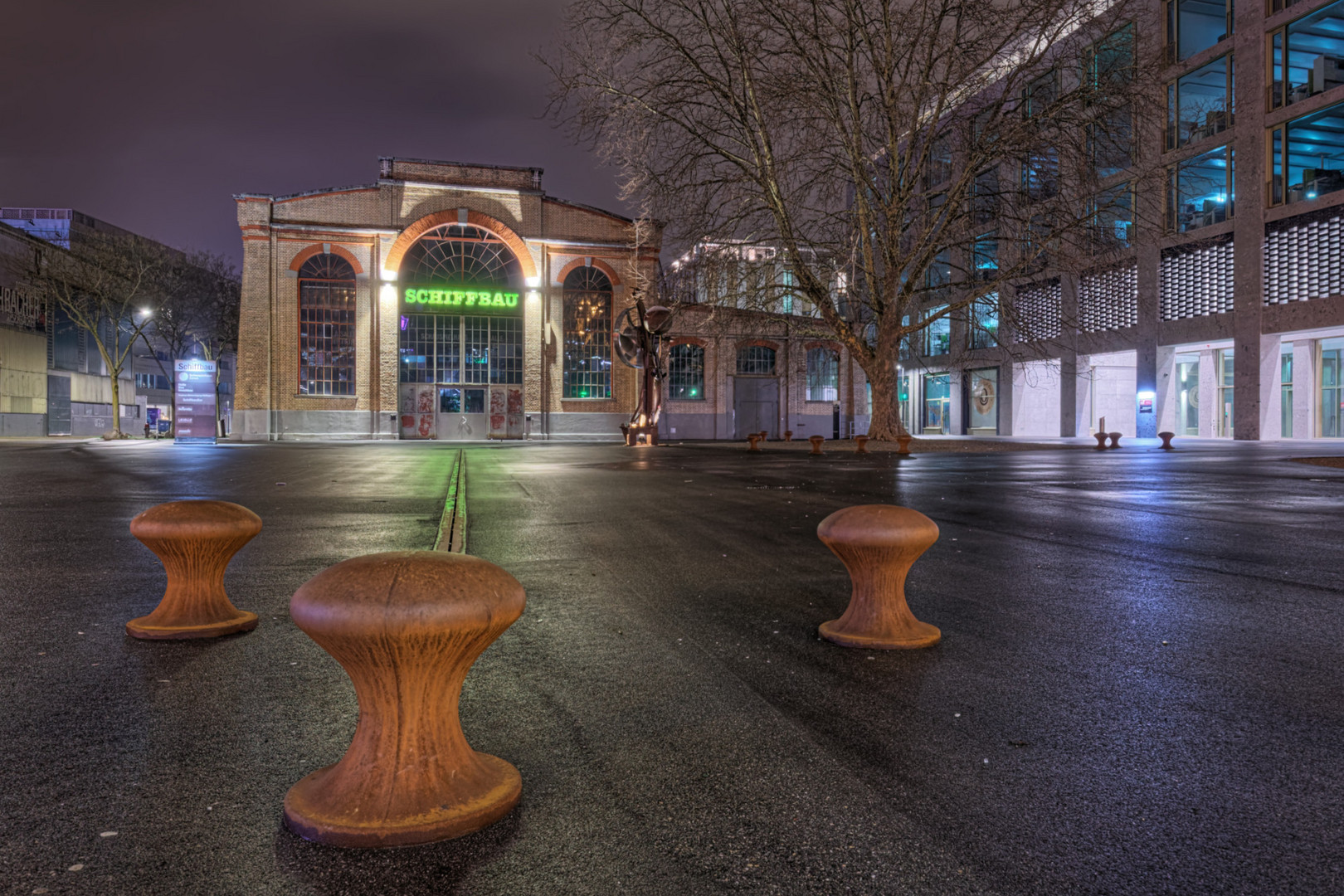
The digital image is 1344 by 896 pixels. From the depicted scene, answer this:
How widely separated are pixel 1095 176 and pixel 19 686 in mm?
25678

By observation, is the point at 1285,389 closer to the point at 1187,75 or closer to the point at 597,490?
the point at 1187,75

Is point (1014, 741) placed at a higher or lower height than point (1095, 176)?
lower

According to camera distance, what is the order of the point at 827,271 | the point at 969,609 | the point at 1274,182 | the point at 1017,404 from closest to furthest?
the point at 969,609 < the point at 827,271 < the point at 1274,182 < the point at 1017,404

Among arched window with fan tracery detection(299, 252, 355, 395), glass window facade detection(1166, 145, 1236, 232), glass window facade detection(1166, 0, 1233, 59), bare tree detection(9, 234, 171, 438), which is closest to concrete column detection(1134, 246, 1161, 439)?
glass window facade detection(1166, 145, 1236, 232)

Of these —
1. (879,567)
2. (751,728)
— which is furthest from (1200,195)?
(751,728)

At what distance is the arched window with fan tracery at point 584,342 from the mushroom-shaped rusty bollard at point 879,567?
40.3 m

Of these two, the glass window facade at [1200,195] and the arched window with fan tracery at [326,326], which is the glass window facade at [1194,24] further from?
the arched window with fan tracery at [326,326]

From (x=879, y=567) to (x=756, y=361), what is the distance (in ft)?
142

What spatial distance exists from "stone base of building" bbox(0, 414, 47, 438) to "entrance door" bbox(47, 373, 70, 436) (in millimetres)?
710

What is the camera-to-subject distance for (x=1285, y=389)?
36.6 meters

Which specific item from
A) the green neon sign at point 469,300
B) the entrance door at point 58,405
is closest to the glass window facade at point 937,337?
the green neon sign at point 469,300

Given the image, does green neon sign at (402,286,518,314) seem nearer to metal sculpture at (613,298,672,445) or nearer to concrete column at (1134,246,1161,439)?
metal sculpture at (613,298,672,445)

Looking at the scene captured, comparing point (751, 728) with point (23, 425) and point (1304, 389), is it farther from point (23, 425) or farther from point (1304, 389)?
point (23, 425)

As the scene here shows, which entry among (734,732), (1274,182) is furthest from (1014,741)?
(1274,182)
